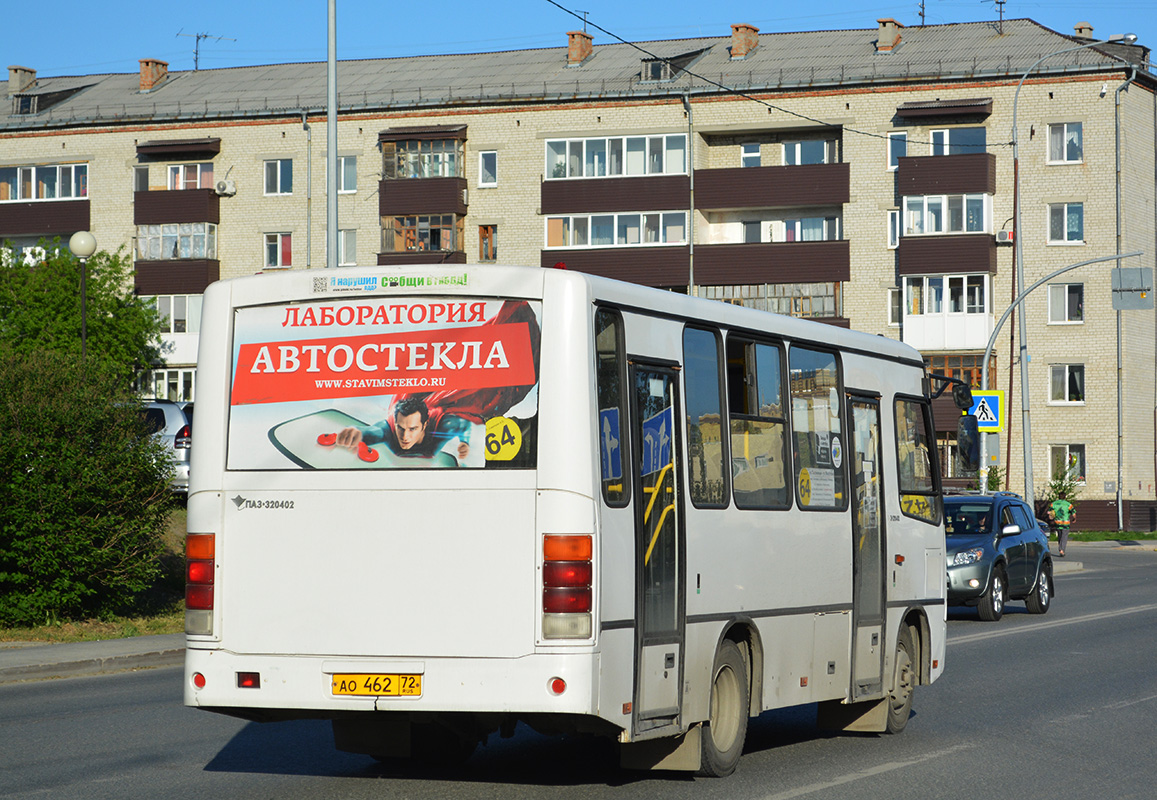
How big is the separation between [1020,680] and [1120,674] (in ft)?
4.21

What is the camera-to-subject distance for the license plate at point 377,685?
26.0ft

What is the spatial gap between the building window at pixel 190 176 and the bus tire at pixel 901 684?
58.2m

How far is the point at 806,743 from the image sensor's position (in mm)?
11016

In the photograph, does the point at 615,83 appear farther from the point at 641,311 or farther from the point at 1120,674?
the point at 641,311

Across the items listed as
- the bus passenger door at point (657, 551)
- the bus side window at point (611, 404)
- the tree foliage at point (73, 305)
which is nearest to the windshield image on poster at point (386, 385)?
the bus side window at point (611, 404)

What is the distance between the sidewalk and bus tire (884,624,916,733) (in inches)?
332

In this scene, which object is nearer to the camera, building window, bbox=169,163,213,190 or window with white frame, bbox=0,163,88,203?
building window, bbox=169,163,213,190

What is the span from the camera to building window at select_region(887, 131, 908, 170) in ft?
196

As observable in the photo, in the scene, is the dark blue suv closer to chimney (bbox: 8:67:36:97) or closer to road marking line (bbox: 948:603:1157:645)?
road marking line (bbox: 948:603:1157:645)

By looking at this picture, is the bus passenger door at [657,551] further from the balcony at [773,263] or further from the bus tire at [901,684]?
the balcony at [773,263]

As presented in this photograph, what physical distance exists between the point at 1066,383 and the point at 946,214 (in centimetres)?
764

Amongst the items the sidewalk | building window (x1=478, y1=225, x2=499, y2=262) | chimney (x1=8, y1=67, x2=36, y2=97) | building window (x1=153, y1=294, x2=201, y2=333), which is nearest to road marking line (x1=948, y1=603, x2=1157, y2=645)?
the sidewalk

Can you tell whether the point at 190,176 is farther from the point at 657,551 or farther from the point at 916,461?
the point at 657,551

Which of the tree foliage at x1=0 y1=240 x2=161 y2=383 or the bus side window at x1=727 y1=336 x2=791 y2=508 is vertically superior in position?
the tree foliage at x1=0 y1=240 x2=161 y2=383
